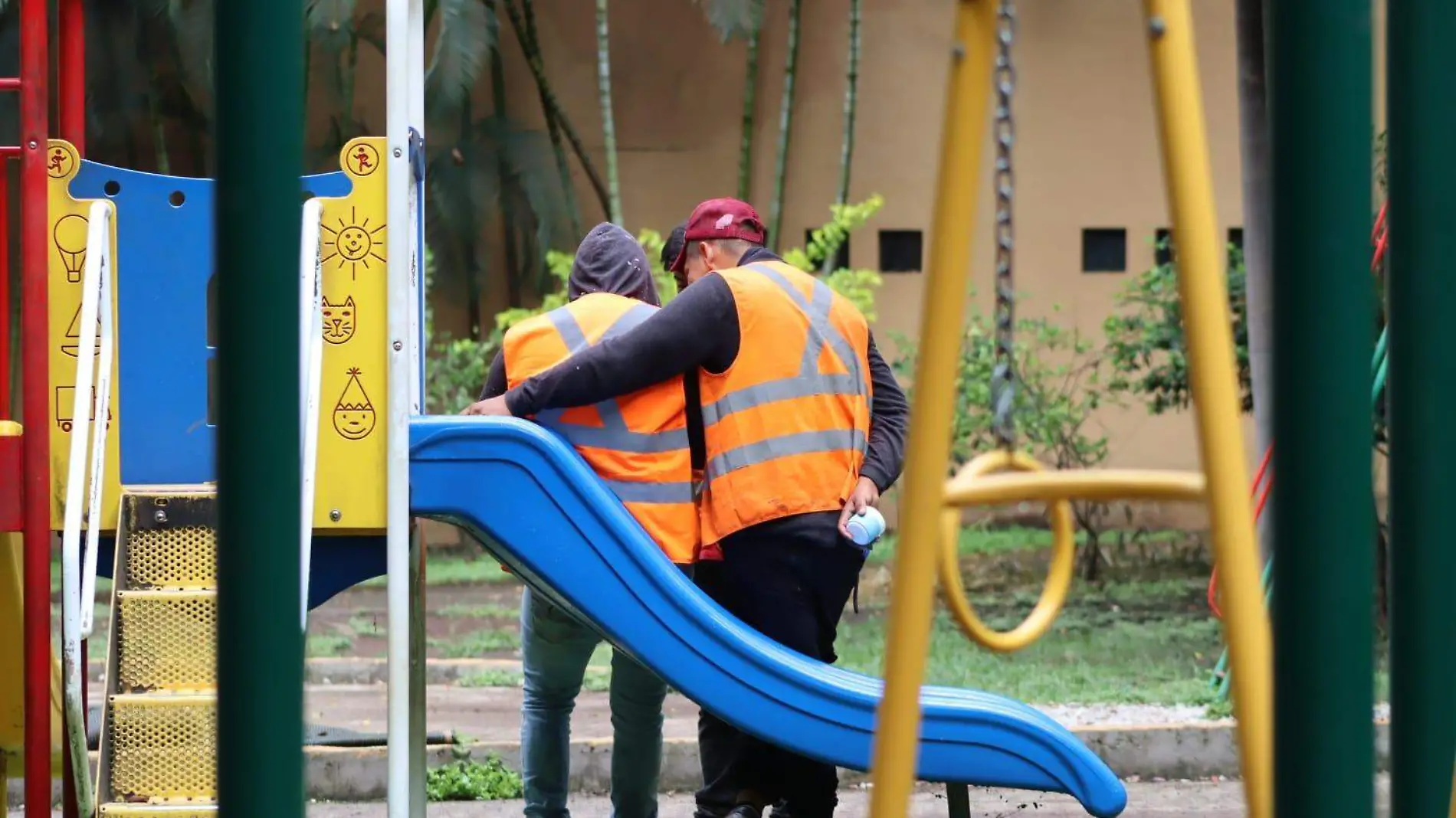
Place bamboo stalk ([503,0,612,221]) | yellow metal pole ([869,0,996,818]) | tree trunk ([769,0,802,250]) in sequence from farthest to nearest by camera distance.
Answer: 1. bamboo stalk ([503,0,612,221])
2. tree trunk ([769,0,802,250])
3. yellow metal pole ([869,0,996,818])

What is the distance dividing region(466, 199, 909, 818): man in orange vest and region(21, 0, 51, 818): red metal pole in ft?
3.13

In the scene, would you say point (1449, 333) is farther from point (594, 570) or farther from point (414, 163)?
point (414, 163)

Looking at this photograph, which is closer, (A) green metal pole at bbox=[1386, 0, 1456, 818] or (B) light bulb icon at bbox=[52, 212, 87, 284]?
(A) green metal pole at bbox=[1386, 0, 1456, 818]

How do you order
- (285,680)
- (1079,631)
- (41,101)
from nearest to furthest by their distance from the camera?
(285,680), (41,101), (1079,631)

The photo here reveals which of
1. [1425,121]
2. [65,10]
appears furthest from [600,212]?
[1425,121]

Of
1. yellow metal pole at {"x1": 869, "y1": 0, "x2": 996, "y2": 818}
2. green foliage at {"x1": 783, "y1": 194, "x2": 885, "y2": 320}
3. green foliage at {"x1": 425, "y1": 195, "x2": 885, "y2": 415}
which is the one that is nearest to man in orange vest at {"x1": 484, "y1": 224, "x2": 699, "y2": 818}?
yellow metal pole at {"x1": 869, "y1": 0, "x2": 996, "y2": 818}

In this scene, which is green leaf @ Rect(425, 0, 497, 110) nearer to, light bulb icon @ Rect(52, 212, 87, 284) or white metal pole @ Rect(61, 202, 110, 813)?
light bulb icon @ Rect(52, 212, 87, 284)

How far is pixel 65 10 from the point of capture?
4484mm

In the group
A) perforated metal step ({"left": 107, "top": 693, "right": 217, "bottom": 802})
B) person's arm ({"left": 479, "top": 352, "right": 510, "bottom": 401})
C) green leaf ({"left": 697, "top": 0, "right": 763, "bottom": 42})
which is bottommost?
perforated metal step ({"left": 107, "top": 693, "right": 217, "bottom": 802})

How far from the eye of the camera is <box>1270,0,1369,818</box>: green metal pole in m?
1.24

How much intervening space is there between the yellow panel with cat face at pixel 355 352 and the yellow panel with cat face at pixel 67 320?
0.56 metres

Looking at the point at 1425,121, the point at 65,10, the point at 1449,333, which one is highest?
the point at 65,10

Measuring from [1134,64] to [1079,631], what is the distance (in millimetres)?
5959

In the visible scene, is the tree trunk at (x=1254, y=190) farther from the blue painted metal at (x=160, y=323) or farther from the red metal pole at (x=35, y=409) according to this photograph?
the red metal pole at (x=35, y=409)
